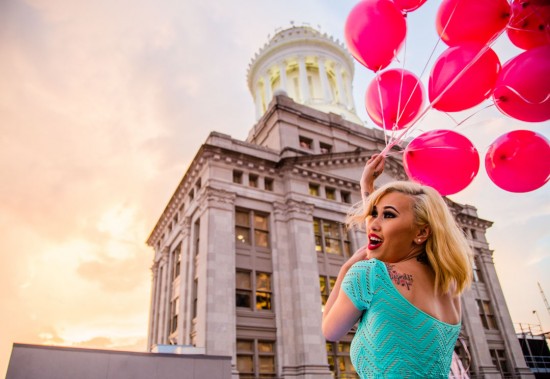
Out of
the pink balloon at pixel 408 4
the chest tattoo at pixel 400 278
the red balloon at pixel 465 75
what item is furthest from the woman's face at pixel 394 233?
the pink balloon at pixel 408 4

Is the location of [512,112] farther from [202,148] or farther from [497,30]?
[202,148]

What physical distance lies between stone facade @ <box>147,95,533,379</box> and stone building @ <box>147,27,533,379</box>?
6 cm

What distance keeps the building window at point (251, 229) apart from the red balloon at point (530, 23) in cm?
1841

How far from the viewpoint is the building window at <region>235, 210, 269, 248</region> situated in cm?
2270

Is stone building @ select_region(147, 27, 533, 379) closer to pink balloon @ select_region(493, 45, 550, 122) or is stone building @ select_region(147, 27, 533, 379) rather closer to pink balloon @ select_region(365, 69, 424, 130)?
pink balloon @ select_region(365, 69, 424, 130)

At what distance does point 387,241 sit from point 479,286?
35463 millimetres

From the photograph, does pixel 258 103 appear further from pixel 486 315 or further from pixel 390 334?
pixel 390 334

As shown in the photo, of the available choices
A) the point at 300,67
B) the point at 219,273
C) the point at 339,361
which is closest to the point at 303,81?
the point at 300,67

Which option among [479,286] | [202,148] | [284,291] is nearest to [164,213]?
[202,148]

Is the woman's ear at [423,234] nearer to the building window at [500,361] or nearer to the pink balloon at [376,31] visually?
the pink balloon at [376,31]

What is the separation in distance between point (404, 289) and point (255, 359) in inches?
757

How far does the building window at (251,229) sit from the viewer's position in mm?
22703

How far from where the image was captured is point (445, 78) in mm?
5523

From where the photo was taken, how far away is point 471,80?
17.8 feet
